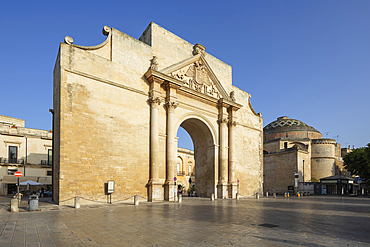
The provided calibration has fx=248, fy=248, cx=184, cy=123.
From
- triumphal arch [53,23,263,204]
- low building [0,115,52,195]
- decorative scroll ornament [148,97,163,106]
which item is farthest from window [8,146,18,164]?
decorative scroll ornament [148,97,163,106]

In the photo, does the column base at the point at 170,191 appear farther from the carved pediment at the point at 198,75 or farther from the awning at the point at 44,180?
the awning at the point at 44,180

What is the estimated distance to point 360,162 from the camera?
126 ft

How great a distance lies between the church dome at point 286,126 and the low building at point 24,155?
50.3 metres

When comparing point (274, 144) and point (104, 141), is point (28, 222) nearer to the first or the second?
point (104, 141)

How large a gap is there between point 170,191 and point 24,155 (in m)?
23.7

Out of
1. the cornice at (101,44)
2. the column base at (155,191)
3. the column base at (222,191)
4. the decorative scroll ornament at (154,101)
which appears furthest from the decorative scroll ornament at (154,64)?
the column base at (222,191)

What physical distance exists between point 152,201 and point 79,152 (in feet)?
21.5

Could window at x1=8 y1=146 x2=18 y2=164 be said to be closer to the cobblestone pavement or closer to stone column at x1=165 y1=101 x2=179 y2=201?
stone column at x1=165 y1=101 x2=179 y2=201

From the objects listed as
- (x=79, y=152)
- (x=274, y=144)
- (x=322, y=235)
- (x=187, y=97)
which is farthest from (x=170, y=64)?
(x=274, y=144)

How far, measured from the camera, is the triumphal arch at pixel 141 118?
16.1 metres

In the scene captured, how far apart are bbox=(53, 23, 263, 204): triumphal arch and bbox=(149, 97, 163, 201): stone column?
0.25 ft

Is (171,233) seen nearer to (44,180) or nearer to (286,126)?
(44,180)

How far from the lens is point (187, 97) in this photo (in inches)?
929

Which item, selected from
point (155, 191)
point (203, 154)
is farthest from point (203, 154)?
point (155, 191)
